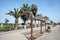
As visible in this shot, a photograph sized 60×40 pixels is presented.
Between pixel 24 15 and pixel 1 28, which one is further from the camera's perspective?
pixel 24 15

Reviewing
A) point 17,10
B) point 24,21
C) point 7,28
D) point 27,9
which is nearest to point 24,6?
point 27,9

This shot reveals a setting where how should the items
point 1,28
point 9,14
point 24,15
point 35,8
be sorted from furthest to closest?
point 35,8 → point 24,15 → point 9,14 → point 1,28

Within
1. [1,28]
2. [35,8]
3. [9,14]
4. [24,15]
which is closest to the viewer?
[1,28]

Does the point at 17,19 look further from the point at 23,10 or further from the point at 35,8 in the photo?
the point at 35,8

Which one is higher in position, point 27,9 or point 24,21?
point 27,9

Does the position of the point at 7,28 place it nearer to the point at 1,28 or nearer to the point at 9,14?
the point at 1,28

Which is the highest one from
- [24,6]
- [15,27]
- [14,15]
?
[24,6]

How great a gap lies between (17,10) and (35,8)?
2220 cm

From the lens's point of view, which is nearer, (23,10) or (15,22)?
(15,22)

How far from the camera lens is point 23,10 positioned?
51562mm

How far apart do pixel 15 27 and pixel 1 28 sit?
29.3 ft

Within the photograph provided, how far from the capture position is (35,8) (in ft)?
214

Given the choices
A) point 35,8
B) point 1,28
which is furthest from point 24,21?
point 1,28

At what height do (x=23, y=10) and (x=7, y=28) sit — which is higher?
(x=23, y=10)
